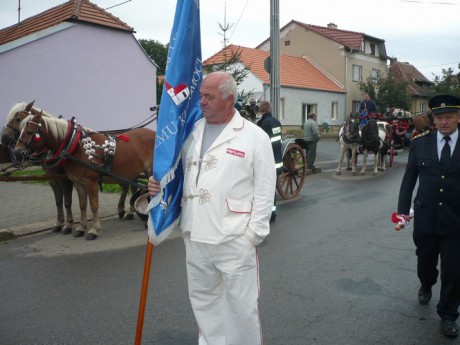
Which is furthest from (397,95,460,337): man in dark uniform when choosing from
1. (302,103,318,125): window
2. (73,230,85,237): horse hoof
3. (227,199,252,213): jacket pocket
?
(302,103,318,125): window

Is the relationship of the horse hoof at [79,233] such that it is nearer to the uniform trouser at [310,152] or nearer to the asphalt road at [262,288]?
the asphalt road at [262,288]

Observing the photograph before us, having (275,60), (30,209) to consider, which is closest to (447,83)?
(275,60)

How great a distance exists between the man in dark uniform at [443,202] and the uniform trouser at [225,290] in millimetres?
1866

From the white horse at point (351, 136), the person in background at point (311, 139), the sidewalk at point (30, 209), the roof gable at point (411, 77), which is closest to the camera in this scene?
the sidewalk at point (30, 209)

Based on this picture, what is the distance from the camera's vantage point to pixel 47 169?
698 centimetres

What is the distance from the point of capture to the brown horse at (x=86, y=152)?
6.35 meters

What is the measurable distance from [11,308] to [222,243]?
280cm

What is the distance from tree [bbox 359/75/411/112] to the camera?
36344 mm

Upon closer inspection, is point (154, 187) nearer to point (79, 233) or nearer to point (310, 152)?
point (79, 233)

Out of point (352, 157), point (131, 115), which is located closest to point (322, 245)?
point (352, 157)

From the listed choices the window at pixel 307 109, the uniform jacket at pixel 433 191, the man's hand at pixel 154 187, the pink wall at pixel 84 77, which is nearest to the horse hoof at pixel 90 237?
the man's hand at pixel 154 187

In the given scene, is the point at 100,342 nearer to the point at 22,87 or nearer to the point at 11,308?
the point at 11,308

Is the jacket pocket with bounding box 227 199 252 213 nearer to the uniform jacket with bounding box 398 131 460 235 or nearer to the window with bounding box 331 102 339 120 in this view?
the uniform jacket with bounding box 398 131 460 235

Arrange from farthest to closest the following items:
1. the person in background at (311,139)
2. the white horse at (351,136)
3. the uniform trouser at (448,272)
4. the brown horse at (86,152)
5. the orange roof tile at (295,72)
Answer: the orange roof tile at (295,72) → the person in background at (311,139) → the white horse at (351,136) → the brown horse at (86,152) → the uniform trouser at (448,272)
